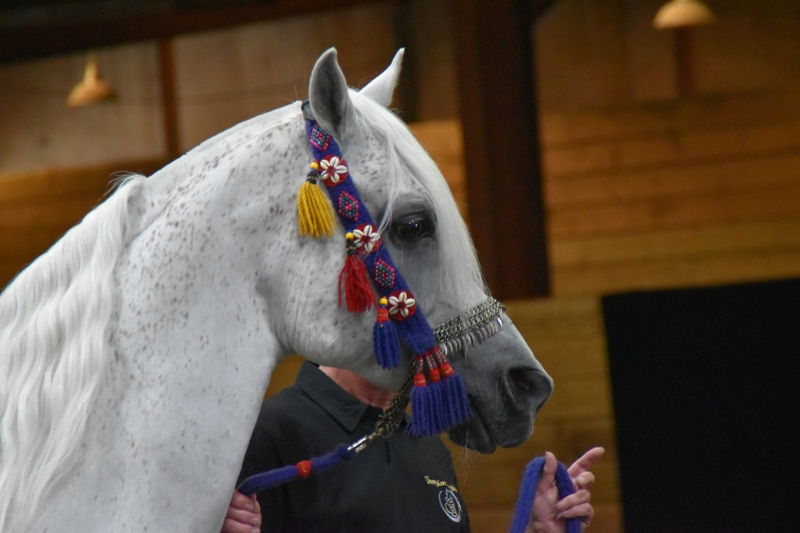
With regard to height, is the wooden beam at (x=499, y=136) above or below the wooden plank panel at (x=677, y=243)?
above

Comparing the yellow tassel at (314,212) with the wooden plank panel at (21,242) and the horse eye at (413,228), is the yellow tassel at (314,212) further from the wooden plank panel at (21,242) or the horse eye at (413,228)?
the wooden plank panel at (21,242)

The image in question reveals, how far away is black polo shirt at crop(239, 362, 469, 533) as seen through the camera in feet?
4.79

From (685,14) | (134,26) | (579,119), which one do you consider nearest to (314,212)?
(685,14)

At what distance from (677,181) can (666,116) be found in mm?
414

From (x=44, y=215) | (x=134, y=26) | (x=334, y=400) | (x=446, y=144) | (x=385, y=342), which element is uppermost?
(x=134, y=26)

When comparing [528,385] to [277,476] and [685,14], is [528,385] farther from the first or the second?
[685,14]

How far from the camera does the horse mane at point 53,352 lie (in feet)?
3.51

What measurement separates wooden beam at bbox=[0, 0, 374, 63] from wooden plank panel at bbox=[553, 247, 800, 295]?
2309 mm

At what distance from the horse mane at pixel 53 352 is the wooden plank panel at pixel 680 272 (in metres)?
4.42

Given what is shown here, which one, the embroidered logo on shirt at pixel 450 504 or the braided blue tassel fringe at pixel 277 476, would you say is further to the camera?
the embroidered logo on shirt at pixel 450 504

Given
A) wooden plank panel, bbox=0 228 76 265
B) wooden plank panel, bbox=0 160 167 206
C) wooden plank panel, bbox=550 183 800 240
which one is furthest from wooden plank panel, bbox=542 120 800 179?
wooden plank panel, bbox=0 228 76 265

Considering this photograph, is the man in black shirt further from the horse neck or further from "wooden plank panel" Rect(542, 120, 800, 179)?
"wooden plank panel" Rect(542, 120, 800, 179)

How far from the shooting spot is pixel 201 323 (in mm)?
1140

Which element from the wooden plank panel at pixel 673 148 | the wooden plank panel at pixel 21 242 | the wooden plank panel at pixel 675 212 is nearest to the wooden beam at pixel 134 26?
the wooden plank panel at pixel 21 242
